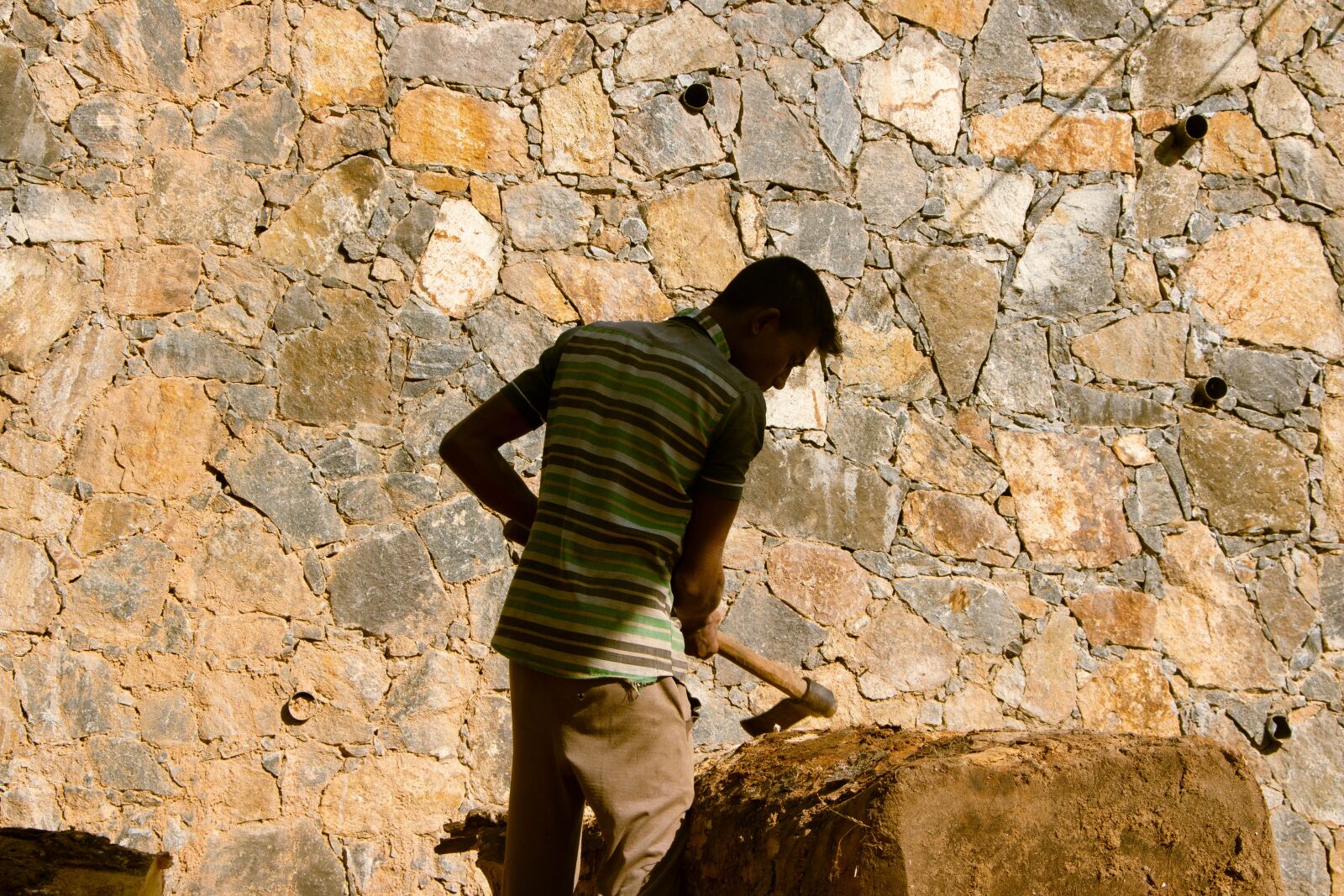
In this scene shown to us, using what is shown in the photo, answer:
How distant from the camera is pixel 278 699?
154 inches

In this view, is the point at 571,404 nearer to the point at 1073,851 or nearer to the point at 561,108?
the point at 1073,851

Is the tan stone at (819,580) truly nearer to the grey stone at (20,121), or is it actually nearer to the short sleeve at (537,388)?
the short sleeve at (537,388)

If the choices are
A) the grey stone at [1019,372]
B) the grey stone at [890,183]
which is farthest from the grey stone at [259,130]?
the grey stone at [1019,372]

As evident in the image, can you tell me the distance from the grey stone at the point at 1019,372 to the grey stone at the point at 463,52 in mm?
1985

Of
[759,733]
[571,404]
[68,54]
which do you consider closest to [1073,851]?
[571,404]

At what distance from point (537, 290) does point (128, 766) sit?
6.46ft

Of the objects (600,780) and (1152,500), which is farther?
(1152,500)

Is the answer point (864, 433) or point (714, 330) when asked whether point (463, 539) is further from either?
point (714, 330)

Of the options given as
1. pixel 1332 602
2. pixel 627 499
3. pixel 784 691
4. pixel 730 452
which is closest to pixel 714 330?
pixel 730 452

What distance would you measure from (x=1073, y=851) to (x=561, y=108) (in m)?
3.08

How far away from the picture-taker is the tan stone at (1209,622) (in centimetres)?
452

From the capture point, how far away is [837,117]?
4.60 metres

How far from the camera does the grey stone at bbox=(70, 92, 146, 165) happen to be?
3.97 metres

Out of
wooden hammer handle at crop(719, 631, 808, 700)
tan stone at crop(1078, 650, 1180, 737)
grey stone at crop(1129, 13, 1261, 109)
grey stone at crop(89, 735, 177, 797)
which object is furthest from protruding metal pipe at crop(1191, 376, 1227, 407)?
grey stone at crop(89, 735, 177, 797)
